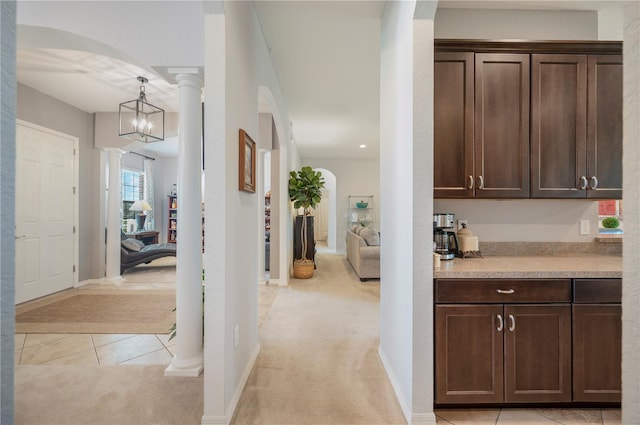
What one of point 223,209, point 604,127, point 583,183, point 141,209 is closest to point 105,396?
point 223,209

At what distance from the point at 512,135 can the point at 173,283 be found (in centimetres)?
513

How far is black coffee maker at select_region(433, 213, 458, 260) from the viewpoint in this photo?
2.07 m

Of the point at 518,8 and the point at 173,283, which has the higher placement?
the point at 518,8

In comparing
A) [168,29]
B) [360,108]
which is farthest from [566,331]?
[360,108]

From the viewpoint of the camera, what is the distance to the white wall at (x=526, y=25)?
2.33 m

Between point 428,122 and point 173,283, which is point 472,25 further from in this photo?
point 173,283

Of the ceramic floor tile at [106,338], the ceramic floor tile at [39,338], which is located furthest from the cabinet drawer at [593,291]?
the ceramic floor tile at [39,338]

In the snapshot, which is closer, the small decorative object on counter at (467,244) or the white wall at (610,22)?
the small decorative object on counter at (467,244)

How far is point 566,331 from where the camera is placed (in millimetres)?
1786

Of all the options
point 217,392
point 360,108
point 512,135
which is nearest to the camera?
point 217,392

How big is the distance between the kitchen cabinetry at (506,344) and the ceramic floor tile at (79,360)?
8.91 ft

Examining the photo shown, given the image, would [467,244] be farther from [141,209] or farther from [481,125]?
[141,209]

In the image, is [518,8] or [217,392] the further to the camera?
[518,8]

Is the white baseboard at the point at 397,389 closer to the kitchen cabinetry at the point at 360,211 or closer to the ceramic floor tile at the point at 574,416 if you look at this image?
the ceramic floor tile at the point at 574,416
